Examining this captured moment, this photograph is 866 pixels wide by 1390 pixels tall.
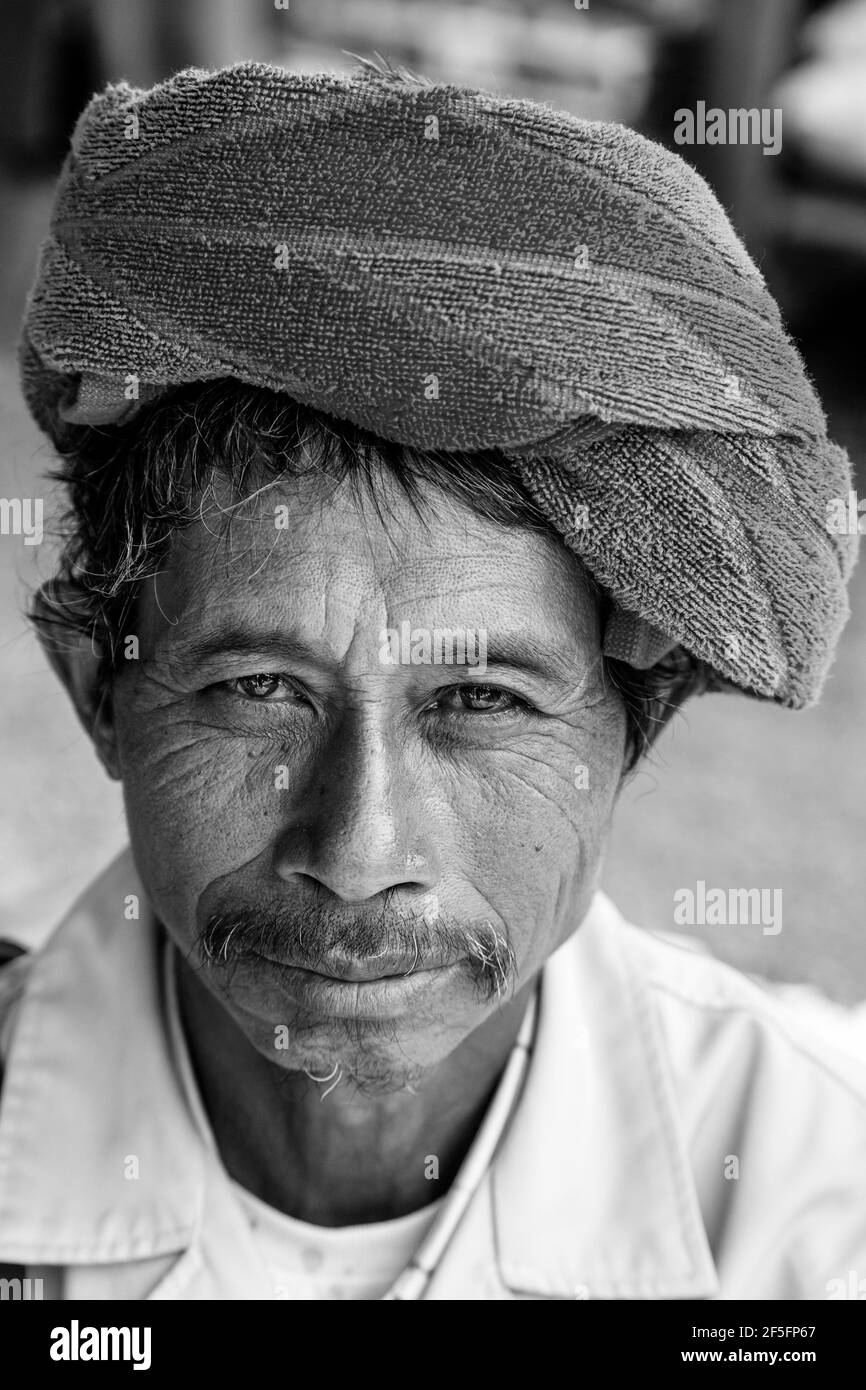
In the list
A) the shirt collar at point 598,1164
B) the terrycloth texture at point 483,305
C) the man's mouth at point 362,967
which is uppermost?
the terrycloth texture at point 483,305

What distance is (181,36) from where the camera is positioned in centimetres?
654

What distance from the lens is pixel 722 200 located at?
430 cm

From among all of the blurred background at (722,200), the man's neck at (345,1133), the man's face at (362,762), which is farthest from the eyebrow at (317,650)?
the blurred background at (722,200)

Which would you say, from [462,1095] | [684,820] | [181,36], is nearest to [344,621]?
[462,1095]

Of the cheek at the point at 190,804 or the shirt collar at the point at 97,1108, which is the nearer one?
the cheek at the point at 190,804

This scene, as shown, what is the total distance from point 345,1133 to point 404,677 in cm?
65

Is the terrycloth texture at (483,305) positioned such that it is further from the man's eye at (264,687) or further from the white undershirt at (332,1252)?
the white undershirt at (332,1252)

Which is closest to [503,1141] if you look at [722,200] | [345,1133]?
[345,1133]

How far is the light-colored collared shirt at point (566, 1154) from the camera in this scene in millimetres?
1692

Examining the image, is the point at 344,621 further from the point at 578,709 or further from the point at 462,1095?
the point at 462,1095

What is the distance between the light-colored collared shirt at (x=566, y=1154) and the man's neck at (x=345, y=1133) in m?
0.06

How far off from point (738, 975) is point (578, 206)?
105 cm
